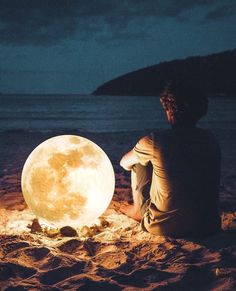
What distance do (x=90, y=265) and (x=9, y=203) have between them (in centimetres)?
230

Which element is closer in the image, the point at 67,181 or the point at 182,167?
the point at 182,167

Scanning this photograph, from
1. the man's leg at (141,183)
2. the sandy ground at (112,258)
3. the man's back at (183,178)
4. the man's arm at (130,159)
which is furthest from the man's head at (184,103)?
the sandy ground at (112,258)

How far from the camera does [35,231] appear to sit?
421 centimetres

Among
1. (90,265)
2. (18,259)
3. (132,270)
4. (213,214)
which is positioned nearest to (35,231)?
(18,259)

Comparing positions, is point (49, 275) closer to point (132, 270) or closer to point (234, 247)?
point (132, 270)

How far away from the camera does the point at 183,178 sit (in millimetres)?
3605

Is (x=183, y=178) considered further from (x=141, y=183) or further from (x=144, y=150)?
(x=141, y=183)

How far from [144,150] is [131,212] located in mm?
1241

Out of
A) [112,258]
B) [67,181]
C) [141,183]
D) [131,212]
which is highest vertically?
[67,181]

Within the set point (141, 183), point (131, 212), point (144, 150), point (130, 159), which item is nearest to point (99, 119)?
point (131, 212)

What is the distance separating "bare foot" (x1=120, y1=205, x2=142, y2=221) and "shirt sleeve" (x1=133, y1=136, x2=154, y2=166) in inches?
37.7

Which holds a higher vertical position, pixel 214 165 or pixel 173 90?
pixel 173 90

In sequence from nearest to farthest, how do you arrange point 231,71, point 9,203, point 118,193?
point 9,203 < point 118,193 < point 231,71

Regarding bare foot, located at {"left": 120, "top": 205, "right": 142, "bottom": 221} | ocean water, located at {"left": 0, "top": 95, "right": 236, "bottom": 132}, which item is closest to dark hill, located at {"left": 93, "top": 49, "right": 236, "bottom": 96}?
ocean water, located at {"left": 0, "top": 95, "right": 236, "bottom": 132}
